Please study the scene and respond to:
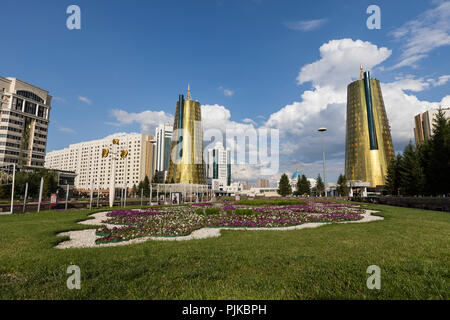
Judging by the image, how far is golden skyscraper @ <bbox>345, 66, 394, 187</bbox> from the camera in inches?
4099

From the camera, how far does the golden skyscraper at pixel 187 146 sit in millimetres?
128250

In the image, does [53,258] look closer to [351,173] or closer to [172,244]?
[172,244]

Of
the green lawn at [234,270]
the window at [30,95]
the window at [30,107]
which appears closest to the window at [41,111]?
the window at [30,107]

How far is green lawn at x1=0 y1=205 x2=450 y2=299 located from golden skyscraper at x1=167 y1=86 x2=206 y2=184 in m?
121

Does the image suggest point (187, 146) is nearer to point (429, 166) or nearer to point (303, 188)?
point (303, 188)

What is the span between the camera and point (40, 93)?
9000cm

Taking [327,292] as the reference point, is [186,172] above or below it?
above

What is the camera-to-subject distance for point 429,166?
A: 32.3 meters

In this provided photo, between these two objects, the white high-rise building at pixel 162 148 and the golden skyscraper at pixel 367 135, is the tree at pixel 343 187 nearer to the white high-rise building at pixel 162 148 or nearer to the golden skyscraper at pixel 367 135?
the golden skyscraper at pixel 367 135

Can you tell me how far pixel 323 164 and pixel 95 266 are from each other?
160 feet

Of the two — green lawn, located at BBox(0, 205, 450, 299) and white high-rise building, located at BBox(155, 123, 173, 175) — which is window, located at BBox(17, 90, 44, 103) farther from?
green lawn, located at BBox(0, 205, 450, 299)

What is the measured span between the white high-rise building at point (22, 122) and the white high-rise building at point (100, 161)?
135 ft

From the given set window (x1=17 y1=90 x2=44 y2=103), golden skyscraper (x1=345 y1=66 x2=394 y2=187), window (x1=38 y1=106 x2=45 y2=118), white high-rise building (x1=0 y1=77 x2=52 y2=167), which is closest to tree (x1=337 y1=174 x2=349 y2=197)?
golden skyscraper (x1=345 y1=66 x2=394 y2=187)
